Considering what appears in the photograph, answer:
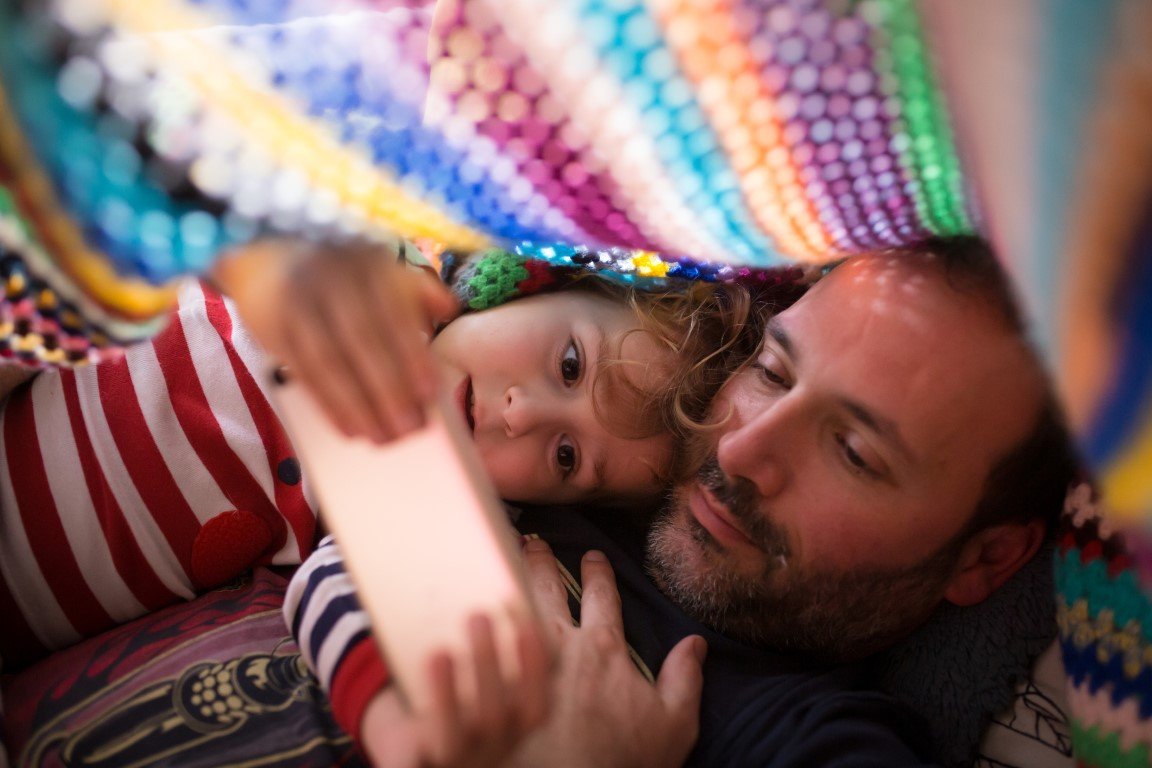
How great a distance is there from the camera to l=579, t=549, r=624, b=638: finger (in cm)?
75

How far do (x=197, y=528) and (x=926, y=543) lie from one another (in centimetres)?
74

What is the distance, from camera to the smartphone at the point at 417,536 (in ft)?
1.35

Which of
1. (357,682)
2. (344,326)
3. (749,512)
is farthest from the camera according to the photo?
(749,512)

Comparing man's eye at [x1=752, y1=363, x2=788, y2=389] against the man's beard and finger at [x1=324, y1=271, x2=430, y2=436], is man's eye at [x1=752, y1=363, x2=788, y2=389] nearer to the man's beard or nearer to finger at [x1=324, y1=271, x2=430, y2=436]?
the man's beard

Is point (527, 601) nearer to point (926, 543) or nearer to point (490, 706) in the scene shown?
point (490, 706)

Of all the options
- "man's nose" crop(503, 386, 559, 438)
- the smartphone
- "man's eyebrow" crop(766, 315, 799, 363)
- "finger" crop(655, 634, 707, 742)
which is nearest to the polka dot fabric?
the smartphone

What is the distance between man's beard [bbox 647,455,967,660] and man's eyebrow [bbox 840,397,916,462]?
12cm

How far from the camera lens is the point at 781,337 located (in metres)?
0.76

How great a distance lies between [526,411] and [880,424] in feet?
1.19

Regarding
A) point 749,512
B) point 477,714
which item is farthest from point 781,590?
point 477,714

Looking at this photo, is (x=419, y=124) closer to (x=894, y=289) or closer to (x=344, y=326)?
(x=344, y=326)

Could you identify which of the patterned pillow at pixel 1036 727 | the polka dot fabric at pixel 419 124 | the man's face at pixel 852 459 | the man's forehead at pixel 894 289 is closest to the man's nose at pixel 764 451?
the man's face at pixel 852 459

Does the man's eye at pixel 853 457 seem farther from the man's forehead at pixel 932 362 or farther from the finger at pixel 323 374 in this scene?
the finger at pixel 323 374

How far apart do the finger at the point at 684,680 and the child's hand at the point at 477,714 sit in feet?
0.87
